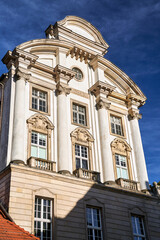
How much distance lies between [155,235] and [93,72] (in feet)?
51.1

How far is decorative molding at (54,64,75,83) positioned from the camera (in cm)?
2794

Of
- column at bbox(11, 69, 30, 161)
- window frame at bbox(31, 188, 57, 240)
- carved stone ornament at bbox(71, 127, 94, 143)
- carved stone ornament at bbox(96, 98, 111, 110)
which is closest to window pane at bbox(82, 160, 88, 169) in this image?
carved stone ornament at bbox(71, 127, 94, 143)

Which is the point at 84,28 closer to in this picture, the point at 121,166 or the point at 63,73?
the point at 63,73

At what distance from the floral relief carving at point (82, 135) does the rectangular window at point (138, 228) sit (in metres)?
6.91

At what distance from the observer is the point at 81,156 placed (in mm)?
25938

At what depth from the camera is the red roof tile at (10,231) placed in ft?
51.7

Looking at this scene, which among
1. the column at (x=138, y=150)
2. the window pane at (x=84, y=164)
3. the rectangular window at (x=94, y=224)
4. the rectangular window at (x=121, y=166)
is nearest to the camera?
the rectangular window at (x=94, y=224)

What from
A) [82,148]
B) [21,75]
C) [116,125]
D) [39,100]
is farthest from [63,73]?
[116,125]

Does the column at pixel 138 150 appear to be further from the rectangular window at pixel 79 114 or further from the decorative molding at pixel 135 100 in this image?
the rectangular window at pixel 79 114

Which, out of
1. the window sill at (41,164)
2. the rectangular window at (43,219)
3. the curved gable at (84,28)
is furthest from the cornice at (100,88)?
the rectangular window at (43,219)

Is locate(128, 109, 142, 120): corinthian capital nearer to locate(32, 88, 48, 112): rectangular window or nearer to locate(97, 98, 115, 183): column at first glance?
locate(97, 98, 115, 183): column

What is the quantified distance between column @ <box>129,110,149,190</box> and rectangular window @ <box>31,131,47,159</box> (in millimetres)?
9065

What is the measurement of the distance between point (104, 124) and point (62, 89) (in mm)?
4653

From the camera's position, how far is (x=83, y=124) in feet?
92.0
